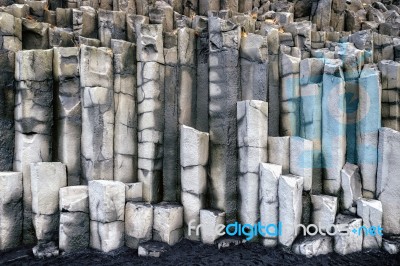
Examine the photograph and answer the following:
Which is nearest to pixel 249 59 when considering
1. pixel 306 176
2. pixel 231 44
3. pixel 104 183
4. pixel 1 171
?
pixel 231 44

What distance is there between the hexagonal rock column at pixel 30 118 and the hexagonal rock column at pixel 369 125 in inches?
222

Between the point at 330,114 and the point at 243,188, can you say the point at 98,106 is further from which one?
the point at 330,114

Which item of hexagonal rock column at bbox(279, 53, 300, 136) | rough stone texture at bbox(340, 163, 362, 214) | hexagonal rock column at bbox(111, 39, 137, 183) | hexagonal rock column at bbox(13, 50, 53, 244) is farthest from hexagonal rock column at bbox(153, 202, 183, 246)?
rough stone texture at bbox(340, 163, 362, 214)

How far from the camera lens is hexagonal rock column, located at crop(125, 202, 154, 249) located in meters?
5.23

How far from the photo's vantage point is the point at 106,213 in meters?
5.01

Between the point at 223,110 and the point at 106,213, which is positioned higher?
the point at 223,110

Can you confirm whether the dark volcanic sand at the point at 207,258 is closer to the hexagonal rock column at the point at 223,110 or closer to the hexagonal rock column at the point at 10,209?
the hexagonal rock column at the point at 10,209

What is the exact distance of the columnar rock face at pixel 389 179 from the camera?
516 centimetres

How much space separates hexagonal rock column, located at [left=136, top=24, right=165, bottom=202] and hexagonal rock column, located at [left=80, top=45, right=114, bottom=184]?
1.84ft

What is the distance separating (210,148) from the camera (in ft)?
18.2

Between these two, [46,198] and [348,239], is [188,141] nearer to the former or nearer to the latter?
[46,198]

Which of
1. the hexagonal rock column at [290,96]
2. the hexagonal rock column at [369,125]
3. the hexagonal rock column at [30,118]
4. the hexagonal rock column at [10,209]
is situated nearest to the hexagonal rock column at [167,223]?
the hexagonal rock column at [30,118]

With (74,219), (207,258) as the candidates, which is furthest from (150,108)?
(207,258)

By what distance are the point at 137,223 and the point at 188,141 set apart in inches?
65.3
